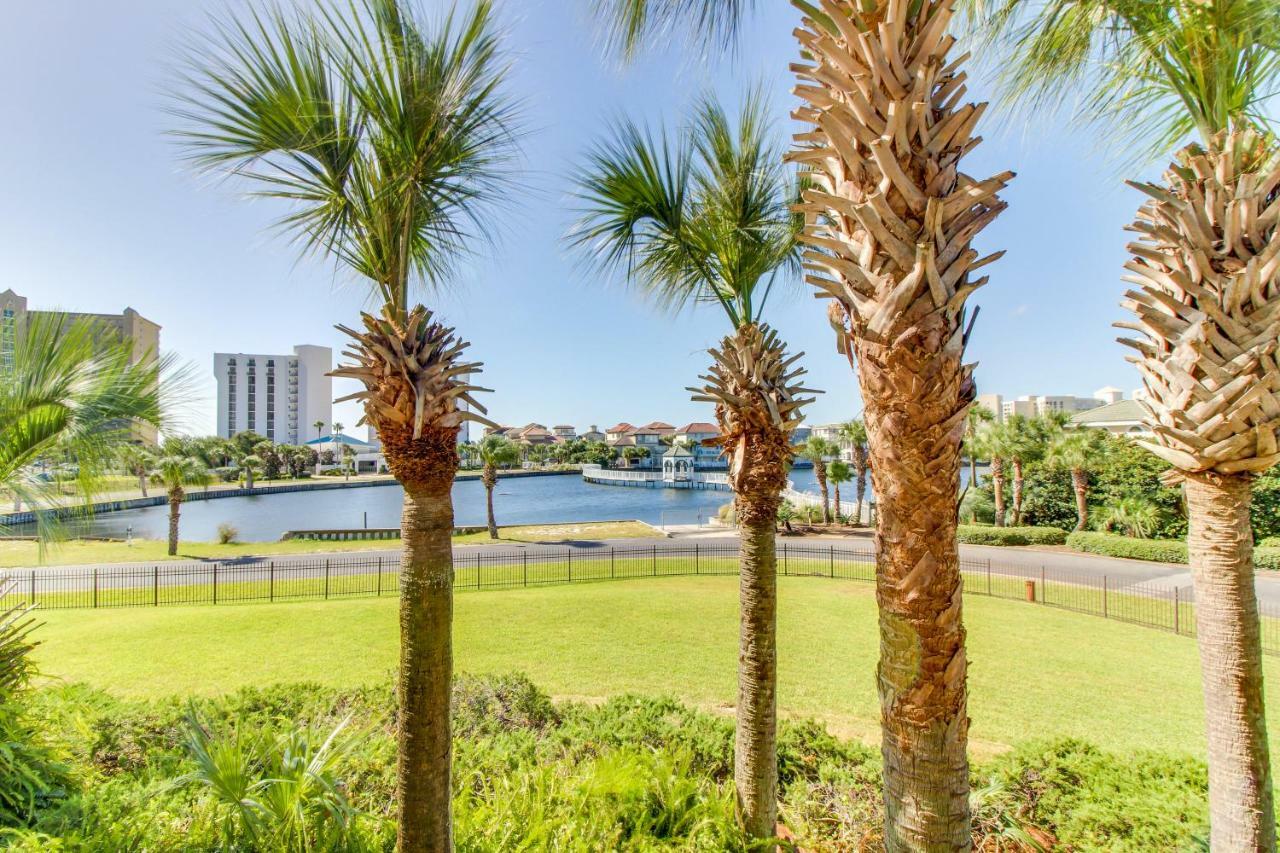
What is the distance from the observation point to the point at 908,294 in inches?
64.2

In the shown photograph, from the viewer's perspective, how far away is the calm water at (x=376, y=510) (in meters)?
39.4

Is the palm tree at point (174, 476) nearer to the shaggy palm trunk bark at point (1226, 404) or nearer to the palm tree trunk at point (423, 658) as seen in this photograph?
the palm tree trunk at point (423, 658)

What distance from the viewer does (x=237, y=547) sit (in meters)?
24.5

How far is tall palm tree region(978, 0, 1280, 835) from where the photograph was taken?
2.71 metres

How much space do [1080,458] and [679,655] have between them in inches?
857

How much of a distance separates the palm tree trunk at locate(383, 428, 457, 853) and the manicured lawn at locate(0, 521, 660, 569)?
72.9 feet

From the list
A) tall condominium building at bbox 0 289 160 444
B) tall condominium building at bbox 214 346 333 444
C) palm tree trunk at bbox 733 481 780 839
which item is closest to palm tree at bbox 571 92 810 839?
palm tree trunk at bbox 733 481 780 839

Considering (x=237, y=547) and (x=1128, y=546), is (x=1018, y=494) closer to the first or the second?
(x=1128, y=546)

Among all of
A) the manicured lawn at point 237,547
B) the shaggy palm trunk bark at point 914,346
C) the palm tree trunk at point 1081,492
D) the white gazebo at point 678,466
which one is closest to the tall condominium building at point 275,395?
the white gazebo at point 678,466

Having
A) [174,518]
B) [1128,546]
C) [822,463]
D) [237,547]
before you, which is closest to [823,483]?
[822,463]

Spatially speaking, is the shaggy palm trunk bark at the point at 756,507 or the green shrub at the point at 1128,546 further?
the green shrub at the point at 1128,546

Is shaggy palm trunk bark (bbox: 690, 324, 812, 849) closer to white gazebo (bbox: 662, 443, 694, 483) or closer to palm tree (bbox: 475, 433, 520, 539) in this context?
palm tree (bbox: 475, 433, 520, 539)

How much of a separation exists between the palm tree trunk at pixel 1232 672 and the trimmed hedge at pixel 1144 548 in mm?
19255

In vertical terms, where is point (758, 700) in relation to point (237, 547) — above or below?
above
